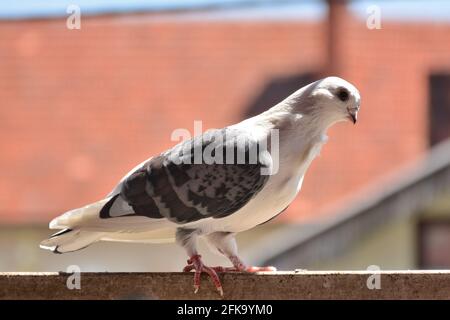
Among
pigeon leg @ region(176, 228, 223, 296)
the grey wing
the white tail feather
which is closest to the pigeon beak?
the grey wing

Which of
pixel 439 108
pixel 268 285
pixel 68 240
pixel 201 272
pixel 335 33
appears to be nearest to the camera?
pixel 268 285

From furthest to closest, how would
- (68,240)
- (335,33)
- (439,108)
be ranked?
1. (335,33)
2. (439,108)
3. (68,240)

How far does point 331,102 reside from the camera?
4.67m

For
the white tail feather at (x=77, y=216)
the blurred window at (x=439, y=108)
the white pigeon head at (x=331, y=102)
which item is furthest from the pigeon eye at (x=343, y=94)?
the blurred window at (x=439, y=108)

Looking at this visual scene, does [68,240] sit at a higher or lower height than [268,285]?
higher

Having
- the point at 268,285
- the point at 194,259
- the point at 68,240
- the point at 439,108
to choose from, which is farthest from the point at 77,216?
Result: the point at 439,108

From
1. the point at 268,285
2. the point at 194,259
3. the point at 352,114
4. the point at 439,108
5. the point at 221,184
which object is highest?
the point at 439,108

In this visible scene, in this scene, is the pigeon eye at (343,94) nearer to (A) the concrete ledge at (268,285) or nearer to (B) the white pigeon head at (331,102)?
(B) the white pigeon head at (331,102)

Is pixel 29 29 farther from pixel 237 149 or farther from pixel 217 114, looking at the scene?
pixel 237 149

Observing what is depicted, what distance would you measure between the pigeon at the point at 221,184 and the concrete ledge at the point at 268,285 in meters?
0.29

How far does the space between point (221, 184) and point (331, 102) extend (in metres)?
0.68

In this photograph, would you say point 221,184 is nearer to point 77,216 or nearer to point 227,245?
point 227,245

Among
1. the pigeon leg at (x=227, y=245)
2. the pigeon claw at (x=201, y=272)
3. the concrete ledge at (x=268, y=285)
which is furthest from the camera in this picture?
the pigeon leg at (x=227, y=245)

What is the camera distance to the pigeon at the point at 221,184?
4.68 metres
